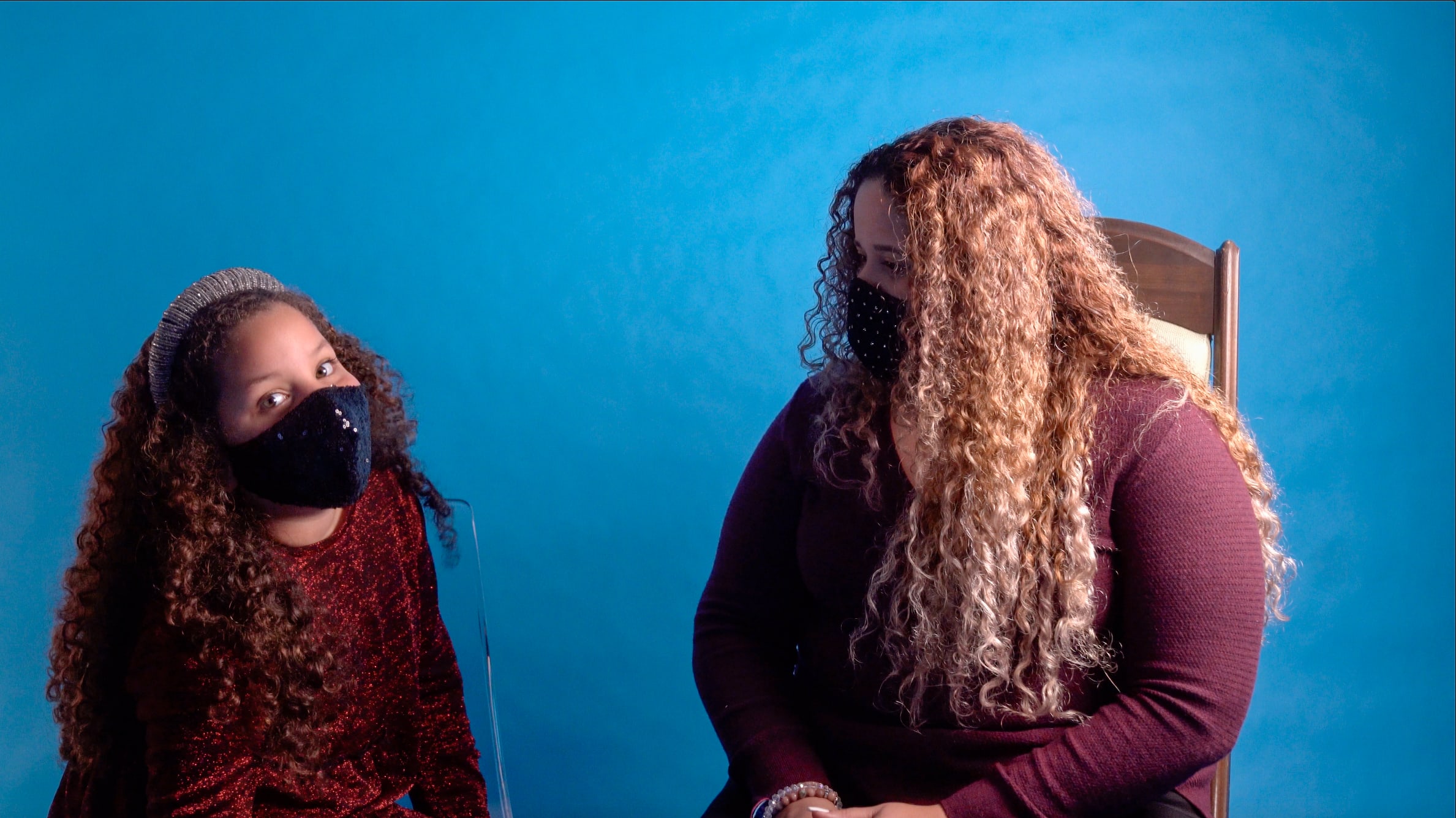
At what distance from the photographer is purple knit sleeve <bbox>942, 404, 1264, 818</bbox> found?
1.03m

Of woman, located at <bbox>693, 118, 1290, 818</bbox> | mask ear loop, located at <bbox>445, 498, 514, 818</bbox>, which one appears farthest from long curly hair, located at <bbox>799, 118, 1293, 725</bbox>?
mask ear loop, located at <bbox>445, 498, 514, 818</bbox>

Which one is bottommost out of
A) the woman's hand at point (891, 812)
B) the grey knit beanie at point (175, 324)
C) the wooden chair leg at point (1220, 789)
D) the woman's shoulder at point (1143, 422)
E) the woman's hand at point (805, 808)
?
the woman's hand at point (891, 812)

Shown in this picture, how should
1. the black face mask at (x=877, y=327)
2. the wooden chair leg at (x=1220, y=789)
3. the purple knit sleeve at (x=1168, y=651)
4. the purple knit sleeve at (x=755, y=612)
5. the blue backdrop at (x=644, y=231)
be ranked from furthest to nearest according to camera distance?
the blue backdrop at (x=644, y=231), the wooden chair leg at (x=1220, y=789), the purple knit sleeve at (x=755, y=612), the black face mask at (x=877, y=327), the purple knit sleeve at (x=1168, y=651)

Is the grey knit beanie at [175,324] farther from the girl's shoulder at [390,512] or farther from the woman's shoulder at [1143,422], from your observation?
the woman's shoulder at [1143,422]

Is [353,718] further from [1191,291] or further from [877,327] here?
[1191,291]

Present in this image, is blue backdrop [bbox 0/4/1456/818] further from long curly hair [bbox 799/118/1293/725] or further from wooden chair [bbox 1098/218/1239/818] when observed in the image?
long curly hair [bbox 799/118/1293/725]

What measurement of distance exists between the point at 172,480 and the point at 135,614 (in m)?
0.17

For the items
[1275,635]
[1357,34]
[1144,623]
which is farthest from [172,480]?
[1357,34]

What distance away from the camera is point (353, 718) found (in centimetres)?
120

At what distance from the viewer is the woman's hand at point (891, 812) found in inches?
42.3

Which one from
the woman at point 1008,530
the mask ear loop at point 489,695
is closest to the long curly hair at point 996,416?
the woman at point 1008,530

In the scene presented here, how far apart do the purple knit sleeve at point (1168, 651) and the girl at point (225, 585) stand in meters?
0.71

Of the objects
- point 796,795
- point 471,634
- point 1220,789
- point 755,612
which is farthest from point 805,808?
point 1220,789

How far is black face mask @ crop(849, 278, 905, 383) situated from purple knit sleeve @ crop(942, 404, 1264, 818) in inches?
10.9
